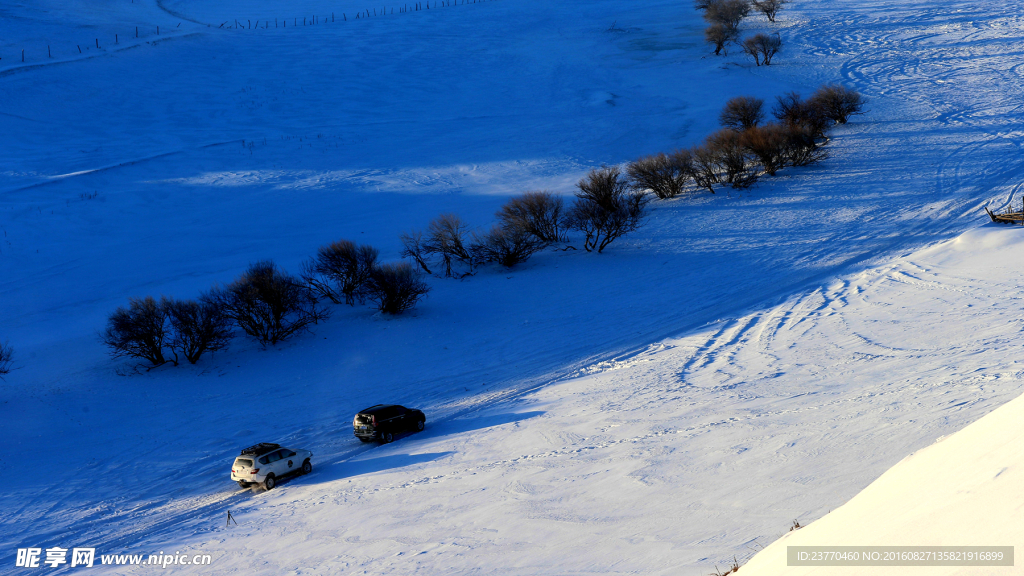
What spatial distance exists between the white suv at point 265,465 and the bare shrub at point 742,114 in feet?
118

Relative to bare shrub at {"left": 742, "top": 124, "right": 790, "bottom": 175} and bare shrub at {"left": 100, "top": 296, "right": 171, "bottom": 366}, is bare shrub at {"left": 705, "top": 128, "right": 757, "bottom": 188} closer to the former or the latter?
bare shrub at {"left": 742, "top": 124, "right": 790, "bottom": 175}

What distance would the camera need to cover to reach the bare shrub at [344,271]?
2636 centimetres

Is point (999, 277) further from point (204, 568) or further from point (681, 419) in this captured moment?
point (204, 568)

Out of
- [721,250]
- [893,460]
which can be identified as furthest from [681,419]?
[721,250]

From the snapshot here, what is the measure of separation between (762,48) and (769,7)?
15.6m

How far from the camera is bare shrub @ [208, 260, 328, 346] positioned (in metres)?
→ 23.1

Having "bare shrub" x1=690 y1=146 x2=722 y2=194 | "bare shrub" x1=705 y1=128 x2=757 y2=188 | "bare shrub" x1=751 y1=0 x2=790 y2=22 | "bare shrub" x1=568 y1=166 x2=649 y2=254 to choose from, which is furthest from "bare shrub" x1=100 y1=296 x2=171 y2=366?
"bare shrub" x1=751 y1=0 x2=790 y2=22

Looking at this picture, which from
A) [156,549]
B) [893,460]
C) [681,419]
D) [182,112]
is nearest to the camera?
[893,460]

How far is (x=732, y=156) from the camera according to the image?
117 feet

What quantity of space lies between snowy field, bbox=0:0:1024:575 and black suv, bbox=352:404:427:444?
39 cm

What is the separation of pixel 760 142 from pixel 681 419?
26069mm

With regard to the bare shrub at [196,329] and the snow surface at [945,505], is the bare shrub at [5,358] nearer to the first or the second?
the bare shrub at [196,329]

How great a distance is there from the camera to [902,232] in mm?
28047

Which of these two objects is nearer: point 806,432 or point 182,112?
point 806,432
